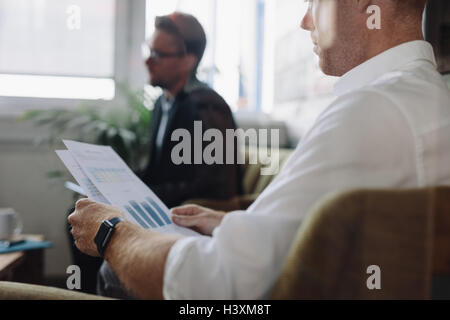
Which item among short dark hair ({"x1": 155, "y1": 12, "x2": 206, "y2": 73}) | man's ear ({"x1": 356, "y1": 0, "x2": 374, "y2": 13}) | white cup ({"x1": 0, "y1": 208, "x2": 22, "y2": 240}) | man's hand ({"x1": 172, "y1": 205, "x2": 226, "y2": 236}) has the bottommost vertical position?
white cup ({"x1": 0, "y1": 208, "x2": 22, "y2": 240})

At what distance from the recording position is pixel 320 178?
45 cm

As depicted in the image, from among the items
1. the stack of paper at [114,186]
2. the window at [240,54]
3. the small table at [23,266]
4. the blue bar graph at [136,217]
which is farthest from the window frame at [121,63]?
the blue bar graph at [136,217]

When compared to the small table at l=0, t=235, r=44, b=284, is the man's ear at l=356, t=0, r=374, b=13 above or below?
above

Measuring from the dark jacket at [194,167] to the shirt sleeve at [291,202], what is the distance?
52 cm

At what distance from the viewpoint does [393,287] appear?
1.40 feet

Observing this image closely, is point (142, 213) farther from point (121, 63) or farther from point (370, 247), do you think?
point (121, 63)

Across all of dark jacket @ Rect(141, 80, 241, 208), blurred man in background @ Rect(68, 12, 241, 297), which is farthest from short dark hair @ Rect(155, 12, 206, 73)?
dark jacket @ Rect(141, 80, 241, 208)

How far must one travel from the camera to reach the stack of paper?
0.58 meters

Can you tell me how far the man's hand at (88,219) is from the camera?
0.57 meters

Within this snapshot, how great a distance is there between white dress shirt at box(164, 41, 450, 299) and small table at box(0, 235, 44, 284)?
2.23 feet

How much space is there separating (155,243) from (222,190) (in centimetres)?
68

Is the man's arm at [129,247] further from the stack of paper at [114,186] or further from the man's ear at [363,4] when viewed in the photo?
the man's ear at [363,4]

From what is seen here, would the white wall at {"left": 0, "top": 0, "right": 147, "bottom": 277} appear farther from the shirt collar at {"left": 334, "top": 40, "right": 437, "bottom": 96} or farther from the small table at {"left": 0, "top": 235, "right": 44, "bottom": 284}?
the shirt collar at {"left": 334, "top": 40, "right": 437, "bottom": 96}
